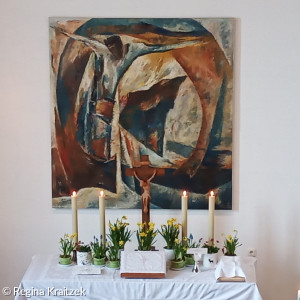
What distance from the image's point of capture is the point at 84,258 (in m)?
2.85

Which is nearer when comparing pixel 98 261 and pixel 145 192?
pixel 98 261

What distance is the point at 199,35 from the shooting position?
3361 mm

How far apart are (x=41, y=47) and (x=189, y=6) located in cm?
93

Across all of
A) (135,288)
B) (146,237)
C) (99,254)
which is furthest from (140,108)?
(135,288)

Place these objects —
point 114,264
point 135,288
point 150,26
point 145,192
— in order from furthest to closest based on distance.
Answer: point 150,26 < point 145,192 < point 114,264 < point 135,288

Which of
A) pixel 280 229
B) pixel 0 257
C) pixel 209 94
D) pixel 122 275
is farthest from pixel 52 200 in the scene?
pixel 280 229

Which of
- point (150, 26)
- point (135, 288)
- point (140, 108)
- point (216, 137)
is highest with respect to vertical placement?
point (150, 26)

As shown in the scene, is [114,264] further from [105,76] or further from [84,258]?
[105,76]

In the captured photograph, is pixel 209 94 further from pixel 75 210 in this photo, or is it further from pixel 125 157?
pixel 75 210

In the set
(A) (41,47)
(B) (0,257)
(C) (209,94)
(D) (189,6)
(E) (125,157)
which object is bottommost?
(B) (0,257)

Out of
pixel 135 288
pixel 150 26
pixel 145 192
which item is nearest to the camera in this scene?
pixel 135 288

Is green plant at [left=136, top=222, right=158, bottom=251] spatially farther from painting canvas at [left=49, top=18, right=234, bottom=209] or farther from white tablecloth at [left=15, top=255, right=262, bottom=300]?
painting canvas at [left=49, top=18, right=234, bottom=209]

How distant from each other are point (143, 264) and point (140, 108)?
1050mm

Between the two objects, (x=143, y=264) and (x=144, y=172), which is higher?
(x=144, y=172)
